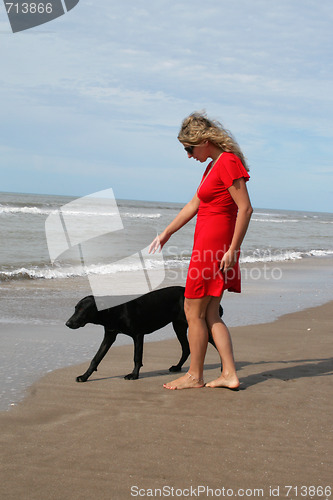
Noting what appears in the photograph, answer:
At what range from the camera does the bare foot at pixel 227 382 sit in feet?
13.0

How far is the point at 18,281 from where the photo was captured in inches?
405

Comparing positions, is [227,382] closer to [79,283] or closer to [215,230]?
[215,230]

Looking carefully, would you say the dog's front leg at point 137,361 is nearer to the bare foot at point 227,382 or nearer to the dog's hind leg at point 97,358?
the dog's hind leg at point 97,358

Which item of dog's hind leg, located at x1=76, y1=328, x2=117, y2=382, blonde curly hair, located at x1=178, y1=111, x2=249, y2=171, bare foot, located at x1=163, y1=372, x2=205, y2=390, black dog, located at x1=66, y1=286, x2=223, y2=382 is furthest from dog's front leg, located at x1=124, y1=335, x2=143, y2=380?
blonde curly hair, located at x1=178, y1=111, x2=249, y2=171

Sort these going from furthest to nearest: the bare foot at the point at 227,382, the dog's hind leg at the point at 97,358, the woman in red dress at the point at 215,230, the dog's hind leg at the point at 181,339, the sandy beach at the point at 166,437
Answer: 1. the dog's hind leg at the point at 181,339
2. the dog's hind leg at the point at 97,358
3. the bare foot at the point at 227,382
4. the woman in red dress at the point at 215,230
5. the sandy beach at the point at 166,437

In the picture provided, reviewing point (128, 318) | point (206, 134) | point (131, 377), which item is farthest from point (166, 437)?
point (206, 134)

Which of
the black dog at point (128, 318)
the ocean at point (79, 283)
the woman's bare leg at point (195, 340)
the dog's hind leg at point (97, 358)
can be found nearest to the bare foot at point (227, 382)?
the woman's bare leg at point (195, 340)

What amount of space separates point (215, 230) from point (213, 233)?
0.08ft

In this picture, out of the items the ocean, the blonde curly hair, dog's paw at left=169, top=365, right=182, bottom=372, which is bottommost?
the ocean

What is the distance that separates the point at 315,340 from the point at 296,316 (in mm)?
1695

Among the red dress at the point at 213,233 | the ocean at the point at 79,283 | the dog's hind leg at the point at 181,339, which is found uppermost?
the red dress at the point at 213,233

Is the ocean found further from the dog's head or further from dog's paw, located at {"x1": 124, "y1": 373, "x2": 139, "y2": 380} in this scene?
dog's paw, located at {"x1": 124, "y1": 373, "x2": 139, "y2": 380}

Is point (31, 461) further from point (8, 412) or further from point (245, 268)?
point (245, 268)

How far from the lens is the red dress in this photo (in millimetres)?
3834
